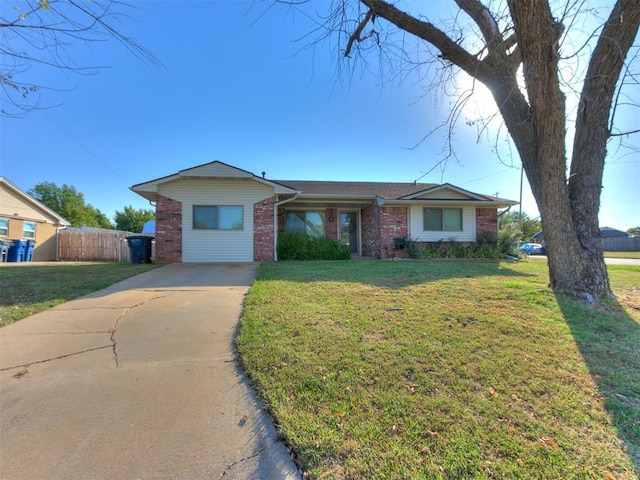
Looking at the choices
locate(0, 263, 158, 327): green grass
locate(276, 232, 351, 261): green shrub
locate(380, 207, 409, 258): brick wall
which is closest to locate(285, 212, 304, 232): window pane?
locate(276, 232, 351, 261): green shrub

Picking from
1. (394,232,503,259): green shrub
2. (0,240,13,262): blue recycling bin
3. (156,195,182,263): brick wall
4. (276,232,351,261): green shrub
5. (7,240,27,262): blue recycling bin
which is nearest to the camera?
(156,195,182,263): brick wall

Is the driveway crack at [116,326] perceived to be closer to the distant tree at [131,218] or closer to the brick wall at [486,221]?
the brick wall at [486,221]

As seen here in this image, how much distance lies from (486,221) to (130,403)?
581 inches

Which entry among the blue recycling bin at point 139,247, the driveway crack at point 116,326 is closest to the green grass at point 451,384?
the driveway crack at point 116,326

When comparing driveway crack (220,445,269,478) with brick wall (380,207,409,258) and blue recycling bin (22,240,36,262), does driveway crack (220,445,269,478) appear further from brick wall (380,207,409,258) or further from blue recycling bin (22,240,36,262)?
blue recycling bin (22,240,36,262)

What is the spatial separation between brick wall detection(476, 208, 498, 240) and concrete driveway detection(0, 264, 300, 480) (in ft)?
41.8

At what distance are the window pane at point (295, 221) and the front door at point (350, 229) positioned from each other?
6.85ft

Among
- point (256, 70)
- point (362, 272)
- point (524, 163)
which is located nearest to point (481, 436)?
point (524, 163)

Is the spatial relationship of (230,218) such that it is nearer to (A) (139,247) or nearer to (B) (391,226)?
(A) (139,247)

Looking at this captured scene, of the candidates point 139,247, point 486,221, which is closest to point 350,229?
point 486,221

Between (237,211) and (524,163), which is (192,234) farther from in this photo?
(524,163)

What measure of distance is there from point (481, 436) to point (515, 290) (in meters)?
4.36

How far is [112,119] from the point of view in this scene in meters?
12.3

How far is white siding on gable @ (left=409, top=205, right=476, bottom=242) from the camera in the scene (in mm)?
13351
